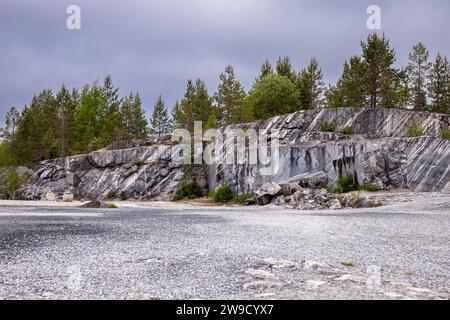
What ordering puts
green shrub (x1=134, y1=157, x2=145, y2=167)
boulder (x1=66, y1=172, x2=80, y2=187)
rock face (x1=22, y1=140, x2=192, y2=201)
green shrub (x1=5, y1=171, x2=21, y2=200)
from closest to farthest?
rock face (x1=22, y1=140, x2=192, y2=201) < green shrub (x1=134, y1=157, x2=145, y2=167) < boulder (x1=66, y1=172, x2=80, y2=187) < green shrub (x1=5, y1=171, x2=21, y2=200)

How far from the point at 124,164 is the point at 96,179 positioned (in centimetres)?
500

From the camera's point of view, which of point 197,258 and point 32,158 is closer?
point 197,258

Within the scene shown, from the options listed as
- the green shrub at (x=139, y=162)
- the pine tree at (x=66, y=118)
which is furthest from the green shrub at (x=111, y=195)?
the pine tree at (x=66, y=118)

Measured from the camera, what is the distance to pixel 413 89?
6400cm

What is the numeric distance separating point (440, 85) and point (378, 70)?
11.7 m

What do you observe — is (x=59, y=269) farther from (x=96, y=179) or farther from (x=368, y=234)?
(x=96, y=179)

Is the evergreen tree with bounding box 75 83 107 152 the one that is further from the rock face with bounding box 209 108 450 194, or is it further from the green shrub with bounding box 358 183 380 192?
the green shrub with bounding box 358 183 380 192

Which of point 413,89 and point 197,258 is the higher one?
point 413,89

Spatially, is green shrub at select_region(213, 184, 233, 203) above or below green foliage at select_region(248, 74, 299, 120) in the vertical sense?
below

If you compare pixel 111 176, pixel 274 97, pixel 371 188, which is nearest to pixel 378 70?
pixel 274 97

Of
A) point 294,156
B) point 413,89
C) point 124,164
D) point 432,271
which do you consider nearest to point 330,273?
point 432,271

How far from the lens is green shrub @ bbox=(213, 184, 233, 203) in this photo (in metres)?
43.2

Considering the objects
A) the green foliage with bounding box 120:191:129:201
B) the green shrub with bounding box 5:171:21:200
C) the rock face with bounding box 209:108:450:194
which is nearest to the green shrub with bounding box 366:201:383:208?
the rock face with bounding box 209:108:450:194

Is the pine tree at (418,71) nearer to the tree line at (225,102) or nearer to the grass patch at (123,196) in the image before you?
the tree line at (225,102)
